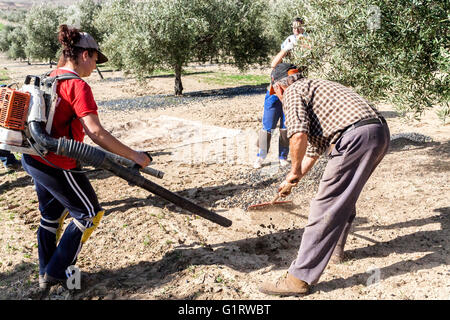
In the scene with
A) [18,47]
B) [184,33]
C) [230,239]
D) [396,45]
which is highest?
[18,47]

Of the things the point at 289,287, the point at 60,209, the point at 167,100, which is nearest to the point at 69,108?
the point at 60,209

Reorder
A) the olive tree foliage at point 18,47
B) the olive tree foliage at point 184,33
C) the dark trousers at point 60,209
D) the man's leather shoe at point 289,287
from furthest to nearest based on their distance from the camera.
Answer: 1. the olive tree foliage at point 18,47
2. the olive tree foliage at point 184,33
3. the man's leather shoe at point 289,287
4. the dark trousers at point 60,209

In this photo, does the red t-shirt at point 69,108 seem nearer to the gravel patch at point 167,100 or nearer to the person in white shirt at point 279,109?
the person in white shirt at point 279,109

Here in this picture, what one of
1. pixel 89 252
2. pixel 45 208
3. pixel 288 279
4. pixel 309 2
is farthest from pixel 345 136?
pixel 309 2

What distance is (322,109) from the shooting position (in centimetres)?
334

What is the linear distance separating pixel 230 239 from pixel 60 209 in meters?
2.25

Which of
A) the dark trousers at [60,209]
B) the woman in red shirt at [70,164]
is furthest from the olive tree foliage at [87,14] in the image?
A: the dark trousers at [60,209]

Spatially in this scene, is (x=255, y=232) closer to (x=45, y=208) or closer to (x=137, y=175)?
(x=137, y=175)

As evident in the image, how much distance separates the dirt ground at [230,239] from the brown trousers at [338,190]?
1.55ft

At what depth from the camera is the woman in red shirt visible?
3.19 meters

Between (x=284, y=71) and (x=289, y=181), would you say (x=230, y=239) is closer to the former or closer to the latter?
(x=289, y=181)

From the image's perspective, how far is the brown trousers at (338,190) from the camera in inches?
126

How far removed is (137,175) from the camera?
3.43 metres

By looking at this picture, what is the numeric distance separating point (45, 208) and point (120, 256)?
1.30 m
